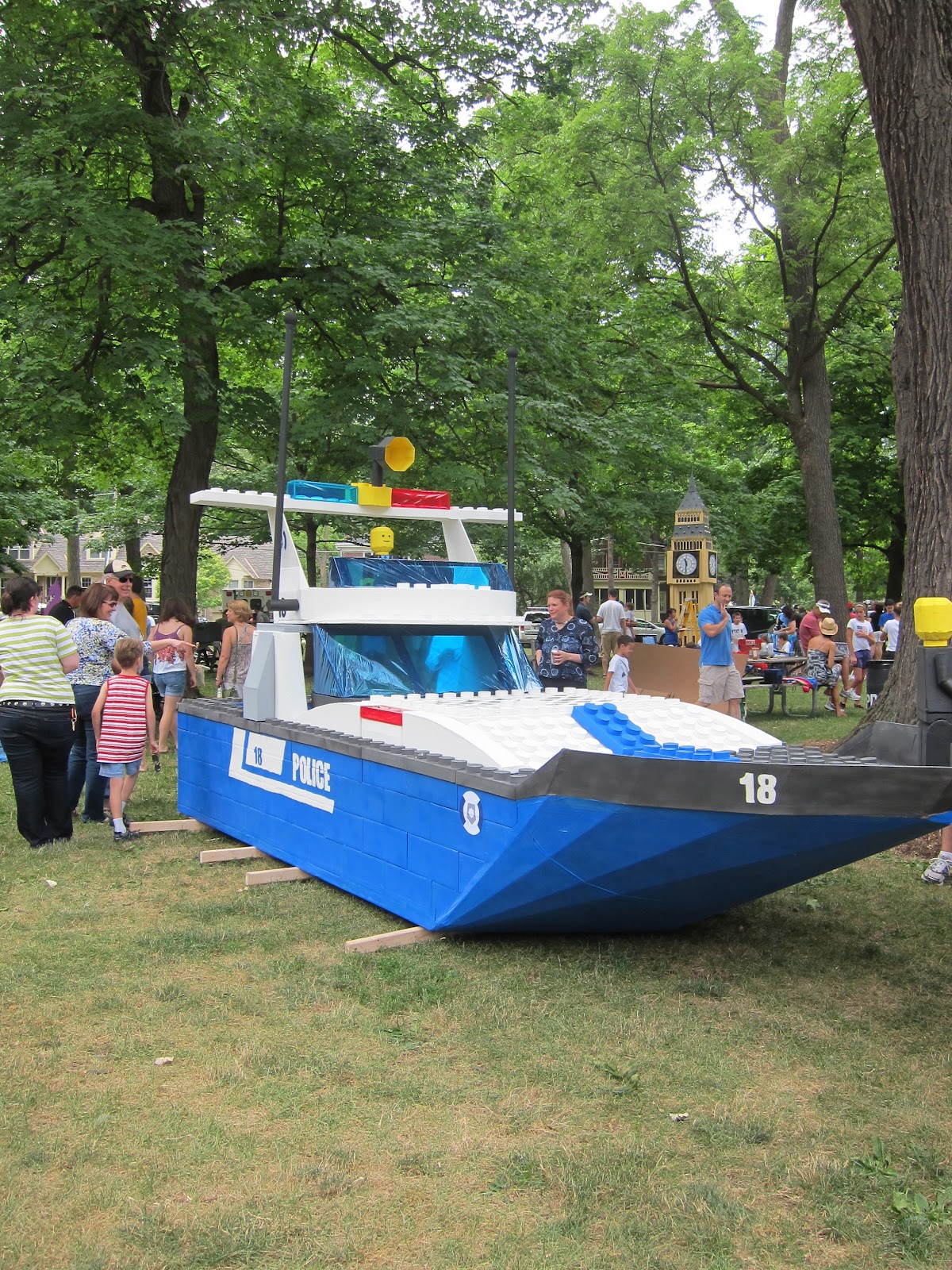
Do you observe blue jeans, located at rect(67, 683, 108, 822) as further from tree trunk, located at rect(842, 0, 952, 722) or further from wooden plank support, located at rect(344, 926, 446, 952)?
tree trunk, located at rect(842, 0, 952, 722)

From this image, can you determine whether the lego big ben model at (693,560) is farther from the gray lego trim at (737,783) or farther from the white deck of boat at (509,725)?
the gray lego trim at (737,783)

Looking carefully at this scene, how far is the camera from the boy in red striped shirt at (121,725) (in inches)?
329

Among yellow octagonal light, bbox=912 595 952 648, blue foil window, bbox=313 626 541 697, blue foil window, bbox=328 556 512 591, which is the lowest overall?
blue foil window, bbox=313 626 541 697

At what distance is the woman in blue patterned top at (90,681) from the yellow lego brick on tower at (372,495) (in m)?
2.51

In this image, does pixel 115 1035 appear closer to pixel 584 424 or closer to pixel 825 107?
pixel 584 424

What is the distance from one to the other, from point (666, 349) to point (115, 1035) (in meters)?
18.9

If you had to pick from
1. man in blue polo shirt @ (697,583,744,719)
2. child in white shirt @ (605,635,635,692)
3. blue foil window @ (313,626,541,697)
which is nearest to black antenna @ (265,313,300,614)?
blue foil window @ (313,626,541,697)

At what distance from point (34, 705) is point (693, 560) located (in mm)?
13124

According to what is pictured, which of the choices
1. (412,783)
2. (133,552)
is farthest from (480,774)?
(133,552)

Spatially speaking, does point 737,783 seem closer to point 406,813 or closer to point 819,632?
point 406,813

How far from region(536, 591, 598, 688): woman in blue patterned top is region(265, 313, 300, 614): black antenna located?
90.1 inches

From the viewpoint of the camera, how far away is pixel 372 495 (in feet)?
26.3

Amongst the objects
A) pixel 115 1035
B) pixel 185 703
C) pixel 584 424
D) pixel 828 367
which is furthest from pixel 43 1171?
pixel 828 367

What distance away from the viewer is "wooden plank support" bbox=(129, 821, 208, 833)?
8.73m
